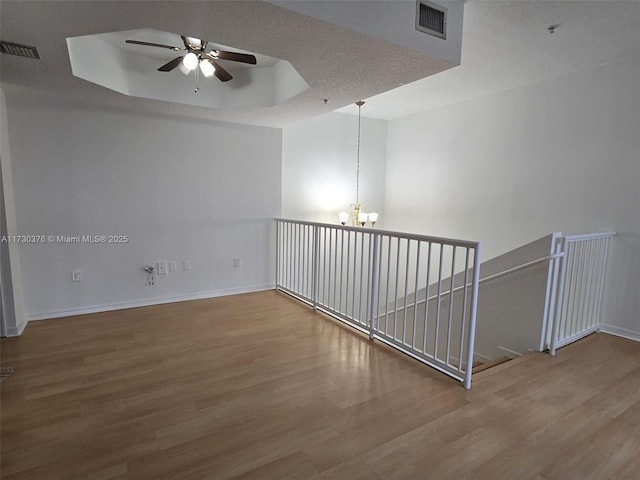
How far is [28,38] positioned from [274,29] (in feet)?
4.87

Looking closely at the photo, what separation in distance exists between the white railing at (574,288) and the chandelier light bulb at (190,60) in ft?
10.6

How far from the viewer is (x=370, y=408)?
6.68 ft

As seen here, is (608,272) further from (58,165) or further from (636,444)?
(58,165)

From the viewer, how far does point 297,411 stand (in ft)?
6.59

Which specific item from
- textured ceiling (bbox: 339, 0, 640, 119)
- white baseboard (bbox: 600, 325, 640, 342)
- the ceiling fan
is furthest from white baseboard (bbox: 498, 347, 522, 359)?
the ceiling fan

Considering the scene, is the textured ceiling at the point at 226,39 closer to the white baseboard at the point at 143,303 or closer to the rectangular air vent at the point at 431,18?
the rectangular air vent at the point at 431,18

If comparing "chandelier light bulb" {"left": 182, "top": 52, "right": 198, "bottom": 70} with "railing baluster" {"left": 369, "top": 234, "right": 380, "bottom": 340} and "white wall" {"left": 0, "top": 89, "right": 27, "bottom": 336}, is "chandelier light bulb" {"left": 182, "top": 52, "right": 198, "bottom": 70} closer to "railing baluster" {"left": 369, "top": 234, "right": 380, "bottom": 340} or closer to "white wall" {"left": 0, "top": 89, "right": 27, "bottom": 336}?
"white wall" {"left": 0, "top": 89, "right": 27, "bottom": 336}

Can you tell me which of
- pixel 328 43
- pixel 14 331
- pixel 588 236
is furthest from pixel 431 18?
pixel 14 331

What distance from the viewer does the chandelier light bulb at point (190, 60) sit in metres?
2.55

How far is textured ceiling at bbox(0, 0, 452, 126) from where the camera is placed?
5.61ft

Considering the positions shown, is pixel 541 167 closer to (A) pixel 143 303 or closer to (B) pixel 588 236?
(B) pixel 588 236

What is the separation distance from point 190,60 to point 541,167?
12.3ft

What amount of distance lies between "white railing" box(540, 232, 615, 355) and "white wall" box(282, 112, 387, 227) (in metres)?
3.15

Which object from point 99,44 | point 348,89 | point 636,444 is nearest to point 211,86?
point 99,44
